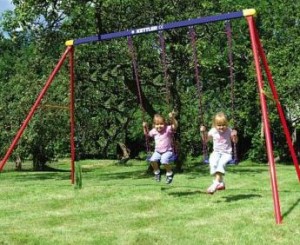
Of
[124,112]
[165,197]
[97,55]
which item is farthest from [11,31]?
[165,197]

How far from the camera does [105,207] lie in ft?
30.3

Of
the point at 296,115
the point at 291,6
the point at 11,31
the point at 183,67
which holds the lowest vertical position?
the point at 296,115

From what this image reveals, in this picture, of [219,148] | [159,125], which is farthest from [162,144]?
[219,148]

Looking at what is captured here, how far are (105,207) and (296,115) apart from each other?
1998 centimetres

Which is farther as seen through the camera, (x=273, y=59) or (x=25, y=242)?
(x=273, y=59)

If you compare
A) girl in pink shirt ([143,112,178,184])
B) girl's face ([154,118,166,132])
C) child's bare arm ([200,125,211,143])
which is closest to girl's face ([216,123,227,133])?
child's bare arm ([200,125,211,143])

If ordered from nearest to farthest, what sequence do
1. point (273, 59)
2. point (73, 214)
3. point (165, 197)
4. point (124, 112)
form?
1. point (73, 214)
2. point (165, 197)
3. point (124, 112)
4. point (273, 59)

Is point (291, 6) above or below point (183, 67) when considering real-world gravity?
above

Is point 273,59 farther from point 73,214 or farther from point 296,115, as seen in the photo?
point 73,214

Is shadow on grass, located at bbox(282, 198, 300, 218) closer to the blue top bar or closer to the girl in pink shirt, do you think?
the girl in pink shirt

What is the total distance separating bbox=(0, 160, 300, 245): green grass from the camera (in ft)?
22.4

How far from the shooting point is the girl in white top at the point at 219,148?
9.05 m

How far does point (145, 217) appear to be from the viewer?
26.8ft

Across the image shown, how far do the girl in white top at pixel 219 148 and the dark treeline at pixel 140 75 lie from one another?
123 cm
